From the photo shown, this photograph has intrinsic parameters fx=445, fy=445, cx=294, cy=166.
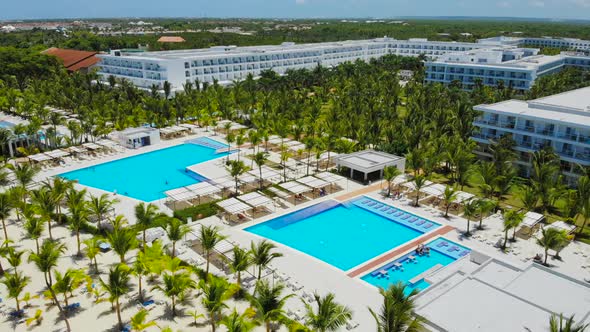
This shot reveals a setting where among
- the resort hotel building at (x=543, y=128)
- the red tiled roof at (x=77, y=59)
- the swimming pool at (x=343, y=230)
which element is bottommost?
the swimming pool at (x=343, y=230)

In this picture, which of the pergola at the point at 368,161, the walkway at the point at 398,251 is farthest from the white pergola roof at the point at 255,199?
the walkway at the point at 398,251

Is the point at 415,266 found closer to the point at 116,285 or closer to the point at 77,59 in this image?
the point at 116,285

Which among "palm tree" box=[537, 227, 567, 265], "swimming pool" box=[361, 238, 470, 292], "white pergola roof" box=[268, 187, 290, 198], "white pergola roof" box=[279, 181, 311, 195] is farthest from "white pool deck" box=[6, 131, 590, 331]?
"white pergola roof" box=[268, 187, 290, 198]

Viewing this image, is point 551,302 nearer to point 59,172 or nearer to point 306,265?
point 306,265

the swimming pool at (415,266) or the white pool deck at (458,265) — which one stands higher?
the white pool deck at (458,265)

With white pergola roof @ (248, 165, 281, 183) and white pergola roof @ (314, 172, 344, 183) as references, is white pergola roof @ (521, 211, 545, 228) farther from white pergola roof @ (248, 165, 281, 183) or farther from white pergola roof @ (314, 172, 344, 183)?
white pergola roof @ (248, 165, 281, 183)

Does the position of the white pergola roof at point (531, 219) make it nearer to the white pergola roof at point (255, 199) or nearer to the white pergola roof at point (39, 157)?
the white pergola roof at point (255, 199)

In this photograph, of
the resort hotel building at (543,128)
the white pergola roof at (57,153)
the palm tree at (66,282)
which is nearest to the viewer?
the palm tree at (66,282)
